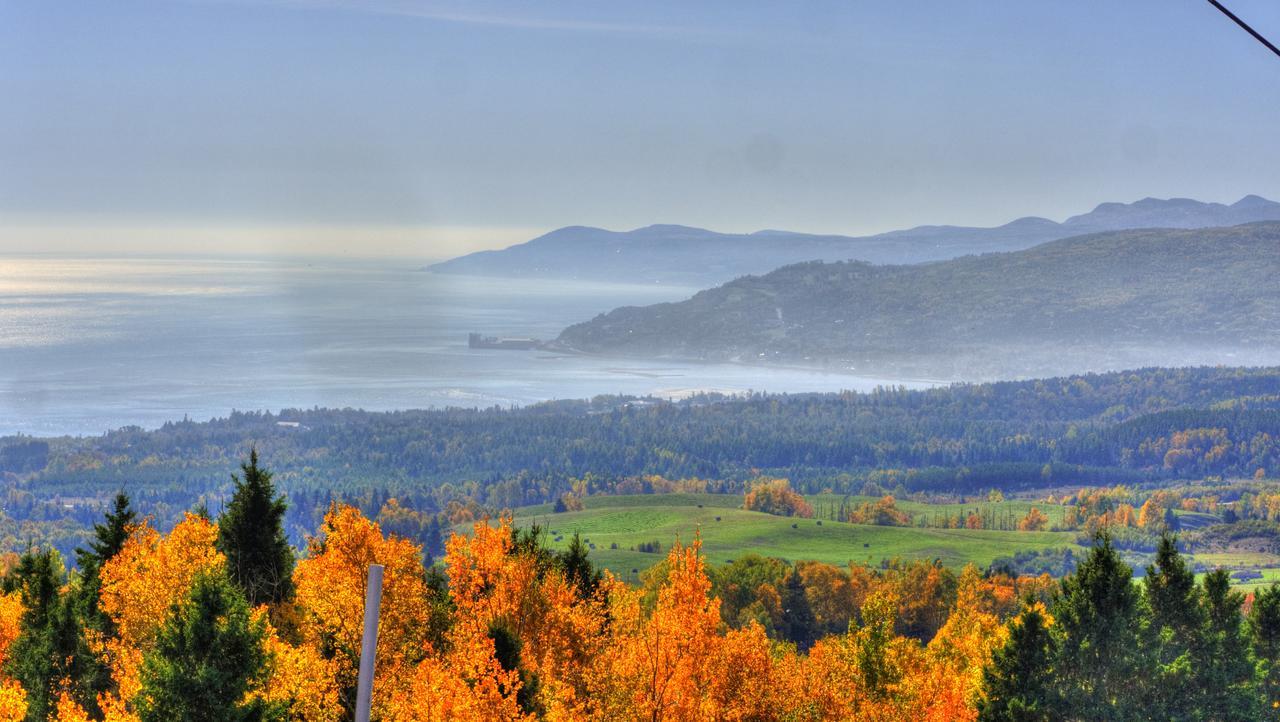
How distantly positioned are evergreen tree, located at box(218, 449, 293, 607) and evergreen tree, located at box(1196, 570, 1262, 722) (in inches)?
1037

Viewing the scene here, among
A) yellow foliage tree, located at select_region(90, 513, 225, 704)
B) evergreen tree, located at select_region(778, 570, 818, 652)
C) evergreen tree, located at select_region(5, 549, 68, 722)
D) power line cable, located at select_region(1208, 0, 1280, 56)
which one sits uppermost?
power line cable, located at select_region(1208, 0, 1280, 56)

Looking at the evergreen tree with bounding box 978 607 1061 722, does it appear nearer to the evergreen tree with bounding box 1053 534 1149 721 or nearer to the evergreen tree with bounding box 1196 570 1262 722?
the evergreen tree with bounding box 1053 534 1149 721

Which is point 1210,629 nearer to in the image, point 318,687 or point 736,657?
point 736,657

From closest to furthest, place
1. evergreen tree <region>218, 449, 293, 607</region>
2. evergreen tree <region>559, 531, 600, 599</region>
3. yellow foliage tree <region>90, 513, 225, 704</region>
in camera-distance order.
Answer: yellow foliage tree <region>90, 513, 225, 704</region> → evergreen tree <region>218, 449, 293, 607</region> → evergreen tree <region>559, 531, 600, 599</region>

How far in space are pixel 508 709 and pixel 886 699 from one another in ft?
42.6

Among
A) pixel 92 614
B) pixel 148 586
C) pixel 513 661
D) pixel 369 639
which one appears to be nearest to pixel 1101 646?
pixel 513 661

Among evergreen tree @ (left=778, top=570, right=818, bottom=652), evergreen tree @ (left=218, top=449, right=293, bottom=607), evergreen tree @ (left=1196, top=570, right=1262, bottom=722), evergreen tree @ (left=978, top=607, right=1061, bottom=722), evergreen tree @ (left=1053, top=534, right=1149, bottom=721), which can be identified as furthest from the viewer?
evergreen tree @ (left=778, top=570, right=818, bottom=652)

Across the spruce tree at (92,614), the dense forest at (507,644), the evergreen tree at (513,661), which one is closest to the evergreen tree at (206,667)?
the dense forest at (507,644)

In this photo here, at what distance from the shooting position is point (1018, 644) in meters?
35.6

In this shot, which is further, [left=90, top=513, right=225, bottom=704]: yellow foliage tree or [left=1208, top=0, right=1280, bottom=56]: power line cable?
[left=90, top=513, right=225, bottom=704]: yellow foliage tree

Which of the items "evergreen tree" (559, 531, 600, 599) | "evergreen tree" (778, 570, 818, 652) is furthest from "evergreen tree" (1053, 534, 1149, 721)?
"evergreen tree" (778, 570, 818, 652)

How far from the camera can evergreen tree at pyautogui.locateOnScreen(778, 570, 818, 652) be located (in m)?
109

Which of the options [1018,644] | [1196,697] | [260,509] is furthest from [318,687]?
[1196,697]

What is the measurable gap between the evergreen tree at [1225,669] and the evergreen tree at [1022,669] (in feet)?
13.6
